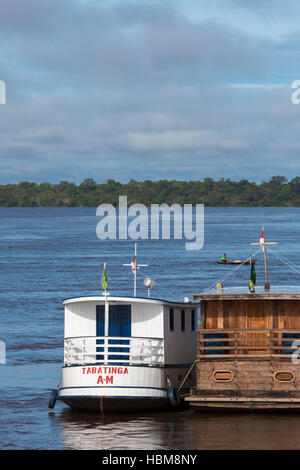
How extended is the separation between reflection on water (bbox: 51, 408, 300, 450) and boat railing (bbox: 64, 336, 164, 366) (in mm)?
1890

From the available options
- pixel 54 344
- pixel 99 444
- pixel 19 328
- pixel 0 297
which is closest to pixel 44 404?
pixel 99 444

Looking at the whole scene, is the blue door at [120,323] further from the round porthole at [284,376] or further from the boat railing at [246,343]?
the round porthole at [284,376]

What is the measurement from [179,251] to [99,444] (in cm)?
10586

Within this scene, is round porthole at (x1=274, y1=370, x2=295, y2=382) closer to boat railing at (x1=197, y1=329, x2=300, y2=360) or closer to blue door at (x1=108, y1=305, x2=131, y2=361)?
boat railing at (x1=197, y1=329, x2=300, y2=360)

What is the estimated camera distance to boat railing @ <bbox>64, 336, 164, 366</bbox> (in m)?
30.7

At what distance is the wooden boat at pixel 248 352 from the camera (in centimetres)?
2947

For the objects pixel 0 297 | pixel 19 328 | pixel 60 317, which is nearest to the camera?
pixel 19 328

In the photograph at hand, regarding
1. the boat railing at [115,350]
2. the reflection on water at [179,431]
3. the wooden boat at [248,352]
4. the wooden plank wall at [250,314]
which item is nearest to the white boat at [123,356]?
the boat railing at [115,350]

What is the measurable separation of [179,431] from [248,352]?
432cm

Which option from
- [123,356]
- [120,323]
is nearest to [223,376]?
[123,356]

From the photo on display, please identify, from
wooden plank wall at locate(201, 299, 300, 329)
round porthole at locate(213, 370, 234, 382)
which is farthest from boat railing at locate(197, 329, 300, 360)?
round porthole at locate(213, 370, 234, 382)

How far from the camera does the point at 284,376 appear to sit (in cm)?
2955

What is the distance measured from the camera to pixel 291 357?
29.6 m
